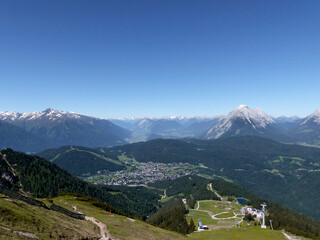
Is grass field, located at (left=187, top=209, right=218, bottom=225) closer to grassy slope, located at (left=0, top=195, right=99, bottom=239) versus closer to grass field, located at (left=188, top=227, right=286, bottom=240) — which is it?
grass field, located at (left=188, top=227, right=286, bottom=240)

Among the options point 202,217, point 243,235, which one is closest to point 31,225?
point 243,235

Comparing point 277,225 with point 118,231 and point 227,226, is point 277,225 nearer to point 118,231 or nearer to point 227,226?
point 227,226

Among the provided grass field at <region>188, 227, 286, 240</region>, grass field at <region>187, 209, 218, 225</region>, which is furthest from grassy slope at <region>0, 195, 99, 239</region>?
grass field at <region>187, 209, 218, 225</region>

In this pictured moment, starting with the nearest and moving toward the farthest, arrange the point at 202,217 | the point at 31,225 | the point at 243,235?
the point at 31,225
the point at 243,235
the point at 202,217

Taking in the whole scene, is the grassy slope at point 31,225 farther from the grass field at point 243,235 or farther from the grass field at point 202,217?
the grass field at point 202,217

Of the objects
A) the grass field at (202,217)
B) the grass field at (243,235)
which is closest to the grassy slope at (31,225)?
the grass field at (243,235)

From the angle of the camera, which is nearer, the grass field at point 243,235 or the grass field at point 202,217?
the grass field at point 243,235

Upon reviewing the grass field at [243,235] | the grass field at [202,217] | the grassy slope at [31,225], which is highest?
the grassy slope at [31,225]

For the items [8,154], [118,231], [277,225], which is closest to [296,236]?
[277,225]

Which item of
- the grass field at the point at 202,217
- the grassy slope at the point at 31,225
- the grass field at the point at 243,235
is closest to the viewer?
the grassy slope at the point at 31,225

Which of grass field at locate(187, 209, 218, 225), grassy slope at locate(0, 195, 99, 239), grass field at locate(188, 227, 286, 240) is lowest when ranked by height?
grass field at locate(187, 209, 218, 225)

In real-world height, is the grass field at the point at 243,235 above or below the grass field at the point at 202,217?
above

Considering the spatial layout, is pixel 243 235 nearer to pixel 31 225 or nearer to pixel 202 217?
pixel 202 217
